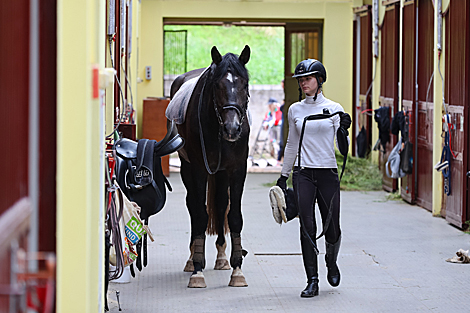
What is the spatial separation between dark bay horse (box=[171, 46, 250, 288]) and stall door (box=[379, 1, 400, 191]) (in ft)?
16.2

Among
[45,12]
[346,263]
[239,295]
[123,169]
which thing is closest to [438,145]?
[346,263]

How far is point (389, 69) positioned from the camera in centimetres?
998

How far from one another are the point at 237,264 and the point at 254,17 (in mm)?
7940

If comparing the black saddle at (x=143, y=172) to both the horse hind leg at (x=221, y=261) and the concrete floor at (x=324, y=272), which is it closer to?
the concrete floor at (x=324, y=272)

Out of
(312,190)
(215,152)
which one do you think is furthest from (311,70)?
(215,152)

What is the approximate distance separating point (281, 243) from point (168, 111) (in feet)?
5.55

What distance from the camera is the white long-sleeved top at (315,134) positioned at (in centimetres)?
451

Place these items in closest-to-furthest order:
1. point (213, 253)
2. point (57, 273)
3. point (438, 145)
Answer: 1. point (57, 273)
2. point (213, 253)
3. point (438, 145)

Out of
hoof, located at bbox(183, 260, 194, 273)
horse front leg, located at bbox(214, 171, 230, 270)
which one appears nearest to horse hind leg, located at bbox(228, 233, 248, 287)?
horse front leg, located at bbox(214, 171, 230, 270)

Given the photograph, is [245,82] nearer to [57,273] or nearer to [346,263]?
[346,263]

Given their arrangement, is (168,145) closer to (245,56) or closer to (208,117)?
(208,117)

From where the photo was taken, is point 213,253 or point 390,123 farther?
point 390,123

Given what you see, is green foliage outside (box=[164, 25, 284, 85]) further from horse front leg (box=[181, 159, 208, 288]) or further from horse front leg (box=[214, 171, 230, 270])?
horse front leg (box=[181, 159, 208, 288])

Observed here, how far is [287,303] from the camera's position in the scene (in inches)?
173
